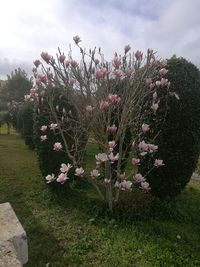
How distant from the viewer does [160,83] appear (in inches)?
195

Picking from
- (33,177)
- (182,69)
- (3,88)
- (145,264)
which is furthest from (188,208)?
(3,88)

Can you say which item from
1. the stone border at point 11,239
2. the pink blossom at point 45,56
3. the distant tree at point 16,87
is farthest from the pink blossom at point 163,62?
the distant tree at point 16,87

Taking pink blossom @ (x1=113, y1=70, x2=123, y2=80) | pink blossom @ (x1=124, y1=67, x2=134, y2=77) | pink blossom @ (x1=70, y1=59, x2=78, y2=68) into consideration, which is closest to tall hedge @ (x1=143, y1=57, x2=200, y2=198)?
pink blossom @ (x1=124, y1=67, x2=134, y2=77)

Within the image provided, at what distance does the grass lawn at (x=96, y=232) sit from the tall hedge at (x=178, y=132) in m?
0.61

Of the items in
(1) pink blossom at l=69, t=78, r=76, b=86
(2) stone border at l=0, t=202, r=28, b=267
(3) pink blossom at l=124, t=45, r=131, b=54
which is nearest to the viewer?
(2) stone border at l=0, t=202, r=28, b=267

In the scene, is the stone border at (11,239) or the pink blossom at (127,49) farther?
the pink blossom at (127,49)

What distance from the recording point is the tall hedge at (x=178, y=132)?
550 cm

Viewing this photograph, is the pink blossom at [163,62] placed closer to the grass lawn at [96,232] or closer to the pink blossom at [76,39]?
the pink blossom at [76,39]

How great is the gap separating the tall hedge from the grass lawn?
0.61 metres

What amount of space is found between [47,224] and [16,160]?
7096 mm

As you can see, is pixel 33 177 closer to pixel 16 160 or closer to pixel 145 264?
pixel 16 160

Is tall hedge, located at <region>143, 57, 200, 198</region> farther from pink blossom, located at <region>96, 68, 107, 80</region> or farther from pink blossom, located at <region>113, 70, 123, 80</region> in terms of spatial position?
pink blossom, located at <region>96, 68, 107, 80</region>

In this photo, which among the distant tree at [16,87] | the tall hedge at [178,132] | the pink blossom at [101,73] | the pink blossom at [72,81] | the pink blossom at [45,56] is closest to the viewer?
the pink blossom at [101,73]

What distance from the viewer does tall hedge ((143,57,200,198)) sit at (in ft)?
18.1
